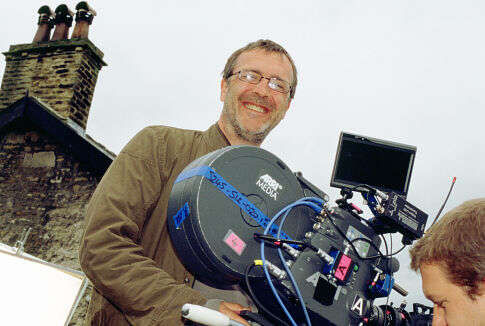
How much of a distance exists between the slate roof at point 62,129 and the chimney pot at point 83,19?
5.35 feet

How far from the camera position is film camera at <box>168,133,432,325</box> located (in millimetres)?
1491

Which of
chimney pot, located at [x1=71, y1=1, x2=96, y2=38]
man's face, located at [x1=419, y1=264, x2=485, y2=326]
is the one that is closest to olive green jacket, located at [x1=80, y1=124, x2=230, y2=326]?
man's face, located at [x1=419, y1=264, x2=485, y2=326]

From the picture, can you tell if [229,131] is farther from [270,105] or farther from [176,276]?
[176,276]

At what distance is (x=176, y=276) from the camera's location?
195 centimetres

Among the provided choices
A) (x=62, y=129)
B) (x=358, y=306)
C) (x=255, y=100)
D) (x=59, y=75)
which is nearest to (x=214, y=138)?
(x=255, y=100)

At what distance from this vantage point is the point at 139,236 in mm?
1993

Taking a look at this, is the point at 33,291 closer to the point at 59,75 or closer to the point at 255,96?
the point at 255,96

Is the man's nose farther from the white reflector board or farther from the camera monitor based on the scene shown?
the white reflector board

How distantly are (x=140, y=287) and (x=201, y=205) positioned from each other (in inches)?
16.6

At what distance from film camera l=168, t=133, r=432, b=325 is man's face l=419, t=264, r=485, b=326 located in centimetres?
7

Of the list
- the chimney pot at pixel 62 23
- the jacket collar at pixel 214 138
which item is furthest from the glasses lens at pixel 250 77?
the chimney pot at pixel 62 23

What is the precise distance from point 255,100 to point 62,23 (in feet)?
24.2

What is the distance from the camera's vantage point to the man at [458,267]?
1.71 metres

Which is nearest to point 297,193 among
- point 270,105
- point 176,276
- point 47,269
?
point 176,276
